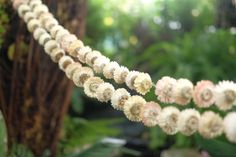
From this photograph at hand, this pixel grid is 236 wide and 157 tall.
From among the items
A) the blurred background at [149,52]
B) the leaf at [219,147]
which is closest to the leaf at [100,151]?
the blurred background at [149,52]

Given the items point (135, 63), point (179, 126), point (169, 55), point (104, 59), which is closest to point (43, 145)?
point (104, 59)

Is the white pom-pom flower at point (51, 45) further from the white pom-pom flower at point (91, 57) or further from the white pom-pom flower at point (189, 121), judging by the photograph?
the white pom-pom flower at point (189, 121)

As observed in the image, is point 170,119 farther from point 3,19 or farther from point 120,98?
point 3,19

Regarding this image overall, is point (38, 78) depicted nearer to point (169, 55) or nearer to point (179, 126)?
point (179, 126)

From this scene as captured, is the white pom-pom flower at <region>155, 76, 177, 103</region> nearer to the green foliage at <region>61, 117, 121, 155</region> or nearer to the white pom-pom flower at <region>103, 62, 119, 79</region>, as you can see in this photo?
the white pom-pom flower at <region>103, 62, 119, 79</region>

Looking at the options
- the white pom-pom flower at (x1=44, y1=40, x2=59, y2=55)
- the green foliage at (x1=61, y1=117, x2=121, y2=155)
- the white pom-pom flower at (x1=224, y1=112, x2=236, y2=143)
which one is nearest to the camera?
the white pom-pom flower at (x1=224, y1=112, x2=236, y2=143)

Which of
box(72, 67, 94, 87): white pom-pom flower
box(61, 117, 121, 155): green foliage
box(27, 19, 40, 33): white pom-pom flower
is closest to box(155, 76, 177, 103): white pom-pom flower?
box(72, 67, 94, 87): white pom-pom flower

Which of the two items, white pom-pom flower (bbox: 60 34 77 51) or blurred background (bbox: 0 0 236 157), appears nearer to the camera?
white pom-pom flower (bbox: 60 34 77 51)
